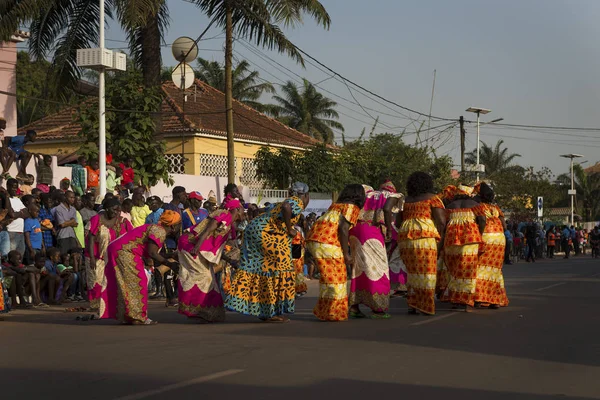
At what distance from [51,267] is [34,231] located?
71 cm

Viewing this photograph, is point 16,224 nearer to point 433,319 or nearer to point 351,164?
point 433,319

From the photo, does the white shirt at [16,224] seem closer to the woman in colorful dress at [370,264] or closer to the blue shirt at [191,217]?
the blue shirt at [191,217]

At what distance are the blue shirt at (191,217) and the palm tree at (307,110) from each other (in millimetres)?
46449

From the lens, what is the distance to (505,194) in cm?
5194

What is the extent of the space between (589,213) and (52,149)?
53.0 m

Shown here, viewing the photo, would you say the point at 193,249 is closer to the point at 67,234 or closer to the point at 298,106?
the point at 67,234

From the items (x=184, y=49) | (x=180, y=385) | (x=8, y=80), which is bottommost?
(x=180, y=385)

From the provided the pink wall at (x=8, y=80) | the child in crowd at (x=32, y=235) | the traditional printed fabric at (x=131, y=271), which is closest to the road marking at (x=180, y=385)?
the traditional printed fabric at (x=131, y=271)

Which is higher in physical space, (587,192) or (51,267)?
(587,192)

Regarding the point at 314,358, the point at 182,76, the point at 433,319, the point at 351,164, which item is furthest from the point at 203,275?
the point at 351,164

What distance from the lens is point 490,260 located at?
1378cm

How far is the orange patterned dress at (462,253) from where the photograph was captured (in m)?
13.5

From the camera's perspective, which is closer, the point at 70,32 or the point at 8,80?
the point at 70,32

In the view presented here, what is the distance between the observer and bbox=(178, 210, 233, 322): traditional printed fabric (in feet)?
41.2
